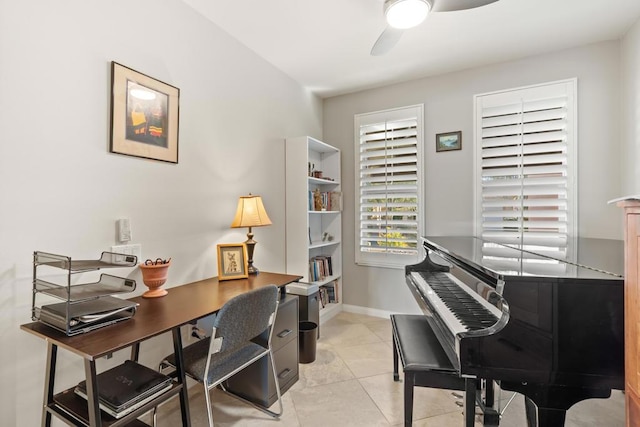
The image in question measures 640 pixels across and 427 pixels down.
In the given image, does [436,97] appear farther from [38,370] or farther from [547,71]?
[38,370]

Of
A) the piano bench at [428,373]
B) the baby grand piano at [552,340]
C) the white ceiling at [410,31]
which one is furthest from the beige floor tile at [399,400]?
the white ceiling at [410,31]

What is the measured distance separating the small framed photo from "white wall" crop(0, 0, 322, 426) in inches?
77.3

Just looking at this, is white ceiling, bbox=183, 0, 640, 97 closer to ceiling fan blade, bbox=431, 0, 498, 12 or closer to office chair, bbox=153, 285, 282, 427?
ceiling fan blade, bbox=431, 0, 498, 12

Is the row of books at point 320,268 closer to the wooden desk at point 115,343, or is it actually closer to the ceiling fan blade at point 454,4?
the wooden desk at point 115,343

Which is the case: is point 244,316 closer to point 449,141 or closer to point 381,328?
point 381,328

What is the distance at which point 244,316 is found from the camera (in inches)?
57.2

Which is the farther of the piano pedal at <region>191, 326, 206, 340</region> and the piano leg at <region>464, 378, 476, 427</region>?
the piano pedal at <region>191, 326, 206, 340</region>

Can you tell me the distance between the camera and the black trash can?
7.82 feet

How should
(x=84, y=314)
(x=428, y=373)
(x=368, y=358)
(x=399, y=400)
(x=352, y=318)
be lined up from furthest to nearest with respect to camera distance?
1. (x=352, y=318)
2. (x=368, y=358)
3. (x=399, y=400)
4. (x=428, y=373)
5. (x=84, y=314)

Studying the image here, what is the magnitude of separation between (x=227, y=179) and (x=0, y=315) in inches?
57.1

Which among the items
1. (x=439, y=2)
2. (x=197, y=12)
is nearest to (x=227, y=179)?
(x=197, y=12)

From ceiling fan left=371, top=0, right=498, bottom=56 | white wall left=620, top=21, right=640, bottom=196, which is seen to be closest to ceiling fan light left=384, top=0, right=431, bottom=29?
ceiling fan left=371, top=0, right=498, bottom=56

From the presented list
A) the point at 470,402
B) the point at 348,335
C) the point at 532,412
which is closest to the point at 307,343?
the point at 348,335

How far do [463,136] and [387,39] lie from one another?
149 centimetres
